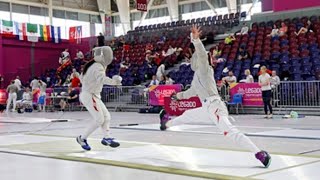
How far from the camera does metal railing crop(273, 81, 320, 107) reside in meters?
15.3

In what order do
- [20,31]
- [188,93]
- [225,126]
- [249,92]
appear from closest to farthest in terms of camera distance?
[225,126]
[188,93]
[249,92]
[20,31]

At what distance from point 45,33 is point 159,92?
16.8 m

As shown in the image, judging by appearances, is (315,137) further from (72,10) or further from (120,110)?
(72,10)

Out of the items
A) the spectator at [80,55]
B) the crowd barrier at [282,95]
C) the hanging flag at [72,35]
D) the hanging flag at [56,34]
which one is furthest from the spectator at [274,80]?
the hanging flag at [72,35]

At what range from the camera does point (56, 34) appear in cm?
3350

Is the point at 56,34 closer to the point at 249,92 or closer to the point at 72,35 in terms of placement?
the point at 72,35

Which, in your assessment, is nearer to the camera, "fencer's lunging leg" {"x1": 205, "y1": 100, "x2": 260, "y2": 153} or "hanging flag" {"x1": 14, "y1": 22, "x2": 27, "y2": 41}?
"fencer's lunging leg" {"x1": 205, "y1": 100, "x2": 260, "y2": 153}

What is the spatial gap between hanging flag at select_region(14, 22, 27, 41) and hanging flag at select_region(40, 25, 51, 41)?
1.37 m

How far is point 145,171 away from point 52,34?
29567mm

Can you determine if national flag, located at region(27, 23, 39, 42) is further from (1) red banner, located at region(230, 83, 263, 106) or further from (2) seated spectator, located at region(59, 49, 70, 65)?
(1) red banner, located at region(230, 83, 263, 106)

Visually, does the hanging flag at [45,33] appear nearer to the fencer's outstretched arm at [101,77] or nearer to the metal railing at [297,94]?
the metal railing at [297,94]

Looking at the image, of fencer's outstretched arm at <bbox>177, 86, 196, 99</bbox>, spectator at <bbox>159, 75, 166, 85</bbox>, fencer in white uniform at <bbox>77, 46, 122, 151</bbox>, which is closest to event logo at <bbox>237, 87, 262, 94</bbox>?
spectator at <bbox>159, 75, 166, 85</bbox>

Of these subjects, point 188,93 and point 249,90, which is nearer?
point 188,93

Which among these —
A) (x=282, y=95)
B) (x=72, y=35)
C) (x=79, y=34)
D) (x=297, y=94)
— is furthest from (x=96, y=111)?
(x=72, y=35)
